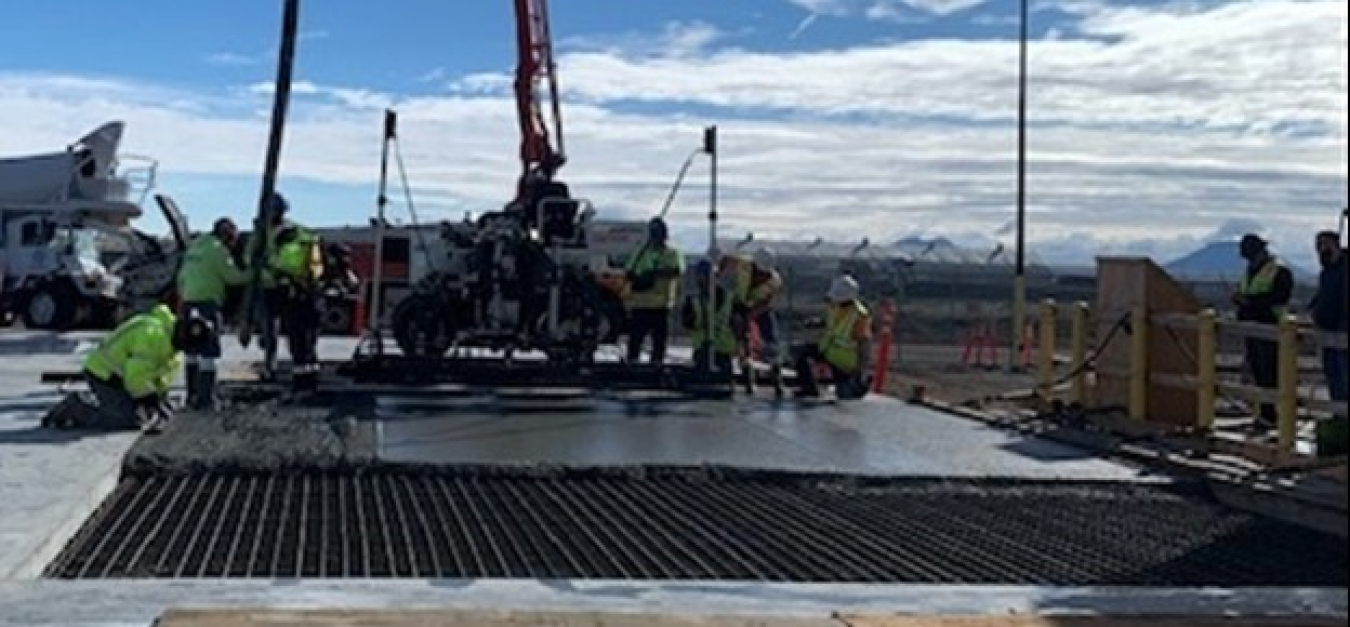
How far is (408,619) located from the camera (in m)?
7.52

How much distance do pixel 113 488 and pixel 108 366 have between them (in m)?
2.89

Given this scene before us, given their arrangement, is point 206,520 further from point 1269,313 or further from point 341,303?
point 341,303

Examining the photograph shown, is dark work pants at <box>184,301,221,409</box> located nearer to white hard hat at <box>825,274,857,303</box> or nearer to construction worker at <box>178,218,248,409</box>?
construction worker at <box>178,218,248,409</box>

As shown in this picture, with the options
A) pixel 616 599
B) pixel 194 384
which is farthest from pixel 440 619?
pixel 194 384

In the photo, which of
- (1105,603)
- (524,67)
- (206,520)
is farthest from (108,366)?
(524,67)

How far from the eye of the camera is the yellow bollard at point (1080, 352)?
57.2ft

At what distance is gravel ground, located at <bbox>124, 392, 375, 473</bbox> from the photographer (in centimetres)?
1268

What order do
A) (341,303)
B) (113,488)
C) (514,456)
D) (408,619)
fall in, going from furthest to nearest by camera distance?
(341,303) < (514,456) < (113,488) < (408,619)

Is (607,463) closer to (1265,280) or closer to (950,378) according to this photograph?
(1265,280)

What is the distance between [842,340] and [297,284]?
5.48m

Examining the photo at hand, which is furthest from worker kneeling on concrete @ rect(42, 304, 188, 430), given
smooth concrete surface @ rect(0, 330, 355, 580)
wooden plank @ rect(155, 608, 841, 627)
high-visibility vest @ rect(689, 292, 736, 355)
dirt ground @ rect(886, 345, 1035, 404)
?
dirt ground @ rect(886, 345, 1035, 404)

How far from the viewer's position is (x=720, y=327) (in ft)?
68.4

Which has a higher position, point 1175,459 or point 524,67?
point 524,67

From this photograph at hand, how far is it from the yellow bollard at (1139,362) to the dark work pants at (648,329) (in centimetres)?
668
